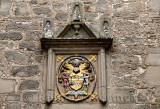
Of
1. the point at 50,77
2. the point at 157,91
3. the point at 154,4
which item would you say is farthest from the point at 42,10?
the point at 157,91

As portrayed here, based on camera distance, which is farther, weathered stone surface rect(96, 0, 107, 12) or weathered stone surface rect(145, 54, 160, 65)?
weathered stone surface rect(96, 0, 107, 12)

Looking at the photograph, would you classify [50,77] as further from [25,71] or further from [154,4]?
[154,4]

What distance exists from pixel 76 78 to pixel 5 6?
6.77ft

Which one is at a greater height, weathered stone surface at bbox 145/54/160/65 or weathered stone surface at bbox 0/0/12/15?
weathered stone surface at bbox 0/0/12/15

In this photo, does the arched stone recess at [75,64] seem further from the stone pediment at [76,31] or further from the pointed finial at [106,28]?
the pointed finial at [106,28]

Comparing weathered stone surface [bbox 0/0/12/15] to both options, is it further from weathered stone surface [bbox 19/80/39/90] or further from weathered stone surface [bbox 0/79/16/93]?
weathered stone surface [bbox 19/80/39/90]

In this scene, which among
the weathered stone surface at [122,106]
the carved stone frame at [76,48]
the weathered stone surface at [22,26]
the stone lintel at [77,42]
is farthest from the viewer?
the weathered stone surface at [22,26]

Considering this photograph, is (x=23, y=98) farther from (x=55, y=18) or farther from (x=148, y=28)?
(x=148, y=28)

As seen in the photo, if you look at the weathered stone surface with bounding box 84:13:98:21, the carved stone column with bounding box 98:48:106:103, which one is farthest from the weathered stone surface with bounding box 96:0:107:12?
the carved stone column with bounding box 98:48:106:103

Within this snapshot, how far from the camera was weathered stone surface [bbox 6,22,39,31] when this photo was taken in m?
6.04

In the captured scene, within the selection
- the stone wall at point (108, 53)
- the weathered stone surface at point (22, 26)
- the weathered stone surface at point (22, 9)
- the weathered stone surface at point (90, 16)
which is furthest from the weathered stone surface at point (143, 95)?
the weathered stone surface at point (22, 9)

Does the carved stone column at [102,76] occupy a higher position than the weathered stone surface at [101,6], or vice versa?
the weathered stone surface at [101,6]

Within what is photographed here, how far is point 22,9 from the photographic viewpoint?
6.25 meters

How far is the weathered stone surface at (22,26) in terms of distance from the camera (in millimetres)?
6043
